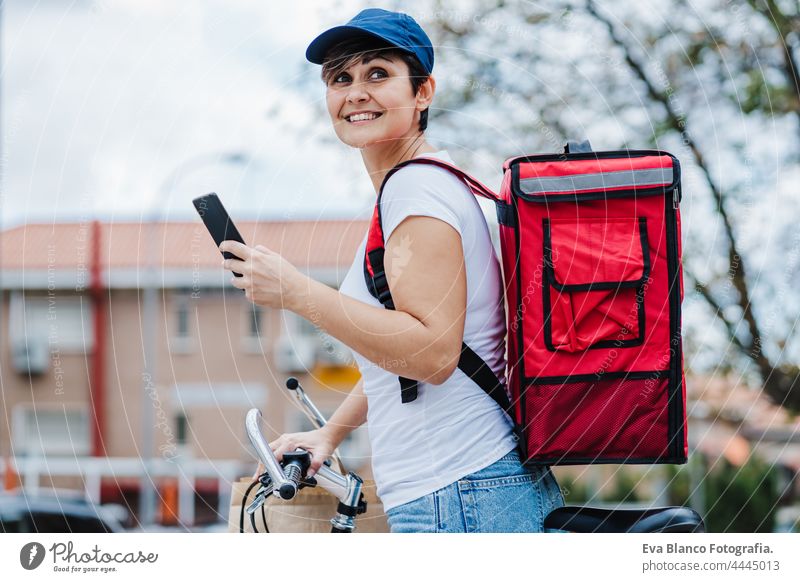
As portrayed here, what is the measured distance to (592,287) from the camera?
1663 mm

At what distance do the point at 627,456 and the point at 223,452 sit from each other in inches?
791

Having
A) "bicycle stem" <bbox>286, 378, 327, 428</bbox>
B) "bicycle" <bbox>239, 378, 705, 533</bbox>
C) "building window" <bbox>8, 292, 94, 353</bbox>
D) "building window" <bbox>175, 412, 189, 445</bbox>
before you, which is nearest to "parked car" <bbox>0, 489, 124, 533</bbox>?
"building window" <bbox>8, 292, 94, 353</bbox>

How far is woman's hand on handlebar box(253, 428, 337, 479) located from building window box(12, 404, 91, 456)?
65.0 ft

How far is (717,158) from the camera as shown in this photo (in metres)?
4.46

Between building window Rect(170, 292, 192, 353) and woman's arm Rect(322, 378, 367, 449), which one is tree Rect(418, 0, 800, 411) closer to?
woman's arm Rect(322, 378, 367, 449)

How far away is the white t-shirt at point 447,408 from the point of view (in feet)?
5.46

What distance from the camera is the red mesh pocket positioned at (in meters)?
1.67

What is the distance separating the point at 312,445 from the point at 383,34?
0.83 metres

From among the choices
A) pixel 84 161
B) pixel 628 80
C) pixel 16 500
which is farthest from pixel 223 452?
pixel 84 161

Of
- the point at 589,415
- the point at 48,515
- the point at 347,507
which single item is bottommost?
the point at 48,515

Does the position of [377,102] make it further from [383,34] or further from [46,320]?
[46,320]

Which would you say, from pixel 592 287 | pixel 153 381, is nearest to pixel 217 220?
pixel 592 287

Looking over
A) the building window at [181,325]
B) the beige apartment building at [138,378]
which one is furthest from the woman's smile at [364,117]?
the building window at [181,325]
